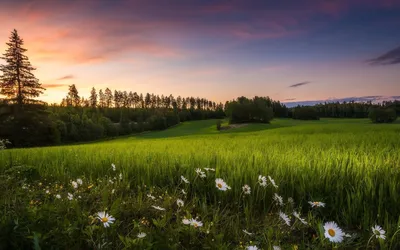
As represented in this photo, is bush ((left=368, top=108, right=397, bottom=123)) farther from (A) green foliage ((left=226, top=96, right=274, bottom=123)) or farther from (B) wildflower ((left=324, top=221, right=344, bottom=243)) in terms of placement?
(B) wildflower ((left=324, top=221, right=344, bottom=243))

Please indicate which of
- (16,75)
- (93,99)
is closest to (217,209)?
(16,75)

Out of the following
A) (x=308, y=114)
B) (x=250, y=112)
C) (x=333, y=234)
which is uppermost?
(x=333, y=234)

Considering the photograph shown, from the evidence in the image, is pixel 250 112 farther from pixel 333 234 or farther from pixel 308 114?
pixel 333 234

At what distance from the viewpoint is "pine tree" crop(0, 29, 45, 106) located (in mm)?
44969

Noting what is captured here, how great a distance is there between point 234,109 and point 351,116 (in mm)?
72239

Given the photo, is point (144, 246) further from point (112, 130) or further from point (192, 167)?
point (112, 130)

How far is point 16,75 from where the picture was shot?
150 ft

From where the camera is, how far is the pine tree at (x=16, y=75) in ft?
148

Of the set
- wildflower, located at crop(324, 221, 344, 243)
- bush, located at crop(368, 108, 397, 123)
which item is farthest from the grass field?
bush, located at crop(368, 108, 397, 123)

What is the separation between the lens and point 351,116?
12100 centimetres

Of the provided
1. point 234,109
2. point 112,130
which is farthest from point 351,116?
point 112,130

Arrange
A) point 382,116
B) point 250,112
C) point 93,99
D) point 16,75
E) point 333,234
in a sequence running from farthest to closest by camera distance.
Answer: point 93,99 < point 250,112 < point 382,116 < point 16,75 < point 333,234

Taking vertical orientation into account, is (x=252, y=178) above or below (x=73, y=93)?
below

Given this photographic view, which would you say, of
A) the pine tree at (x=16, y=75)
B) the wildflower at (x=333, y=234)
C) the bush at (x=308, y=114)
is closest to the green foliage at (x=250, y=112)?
the bush at (x=308, y=114)
